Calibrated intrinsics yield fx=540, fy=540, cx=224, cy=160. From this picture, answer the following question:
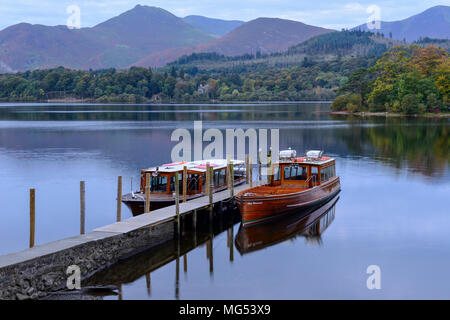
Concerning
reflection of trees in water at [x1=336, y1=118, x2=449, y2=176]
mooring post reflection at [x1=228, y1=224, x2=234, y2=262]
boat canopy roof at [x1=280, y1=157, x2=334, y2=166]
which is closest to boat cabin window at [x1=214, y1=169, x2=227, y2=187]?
boat canopy roof at [x1=280, y1=157, x2=334, y2=166]

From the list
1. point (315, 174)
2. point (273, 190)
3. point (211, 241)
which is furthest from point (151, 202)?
point (315, 174)

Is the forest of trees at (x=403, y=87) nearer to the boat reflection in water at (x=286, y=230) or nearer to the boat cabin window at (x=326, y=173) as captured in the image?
the boat cabin window at (x=326, y=173)

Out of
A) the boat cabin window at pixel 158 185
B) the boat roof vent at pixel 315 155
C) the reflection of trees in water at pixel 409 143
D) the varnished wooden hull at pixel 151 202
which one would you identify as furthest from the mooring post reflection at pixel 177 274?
the reflection of trees in water at pixel 409 143

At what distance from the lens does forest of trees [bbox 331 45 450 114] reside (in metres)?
129

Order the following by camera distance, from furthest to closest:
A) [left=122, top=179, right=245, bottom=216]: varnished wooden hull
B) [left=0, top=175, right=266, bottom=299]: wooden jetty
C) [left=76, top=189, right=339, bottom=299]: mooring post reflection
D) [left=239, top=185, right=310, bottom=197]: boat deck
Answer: [left=239, top=185, right=310, bottom=197]: boat deck, [left=122, top=179, right=245, bottom=216]: varnished wooden hull, [left=76, top=189, right=339, bottom=299]: mooring post reflection, [left=0, top=175, right=266, bottom=299]: wooden jetty

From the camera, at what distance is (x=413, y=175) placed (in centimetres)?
5016

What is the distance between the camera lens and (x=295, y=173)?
35.4 metres

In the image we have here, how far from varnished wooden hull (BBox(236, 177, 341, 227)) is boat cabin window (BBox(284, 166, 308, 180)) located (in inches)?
51.0

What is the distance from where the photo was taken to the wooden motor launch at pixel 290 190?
30.4 m

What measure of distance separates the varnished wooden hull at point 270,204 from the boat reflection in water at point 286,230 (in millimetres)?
436

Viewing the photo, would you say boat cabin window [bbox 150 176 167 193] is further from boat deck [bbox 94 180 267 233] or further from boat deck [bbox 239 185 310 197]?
boat deck [bbox 239 185 310 197]

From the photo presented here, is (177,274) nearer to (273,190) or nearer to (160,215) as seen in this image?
(160,215)

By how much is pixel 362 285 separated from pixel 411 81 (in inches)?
4613

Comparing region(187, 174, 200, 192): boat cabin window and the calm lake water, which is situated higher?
region(187, 174, 200, 192): boat cabin window
